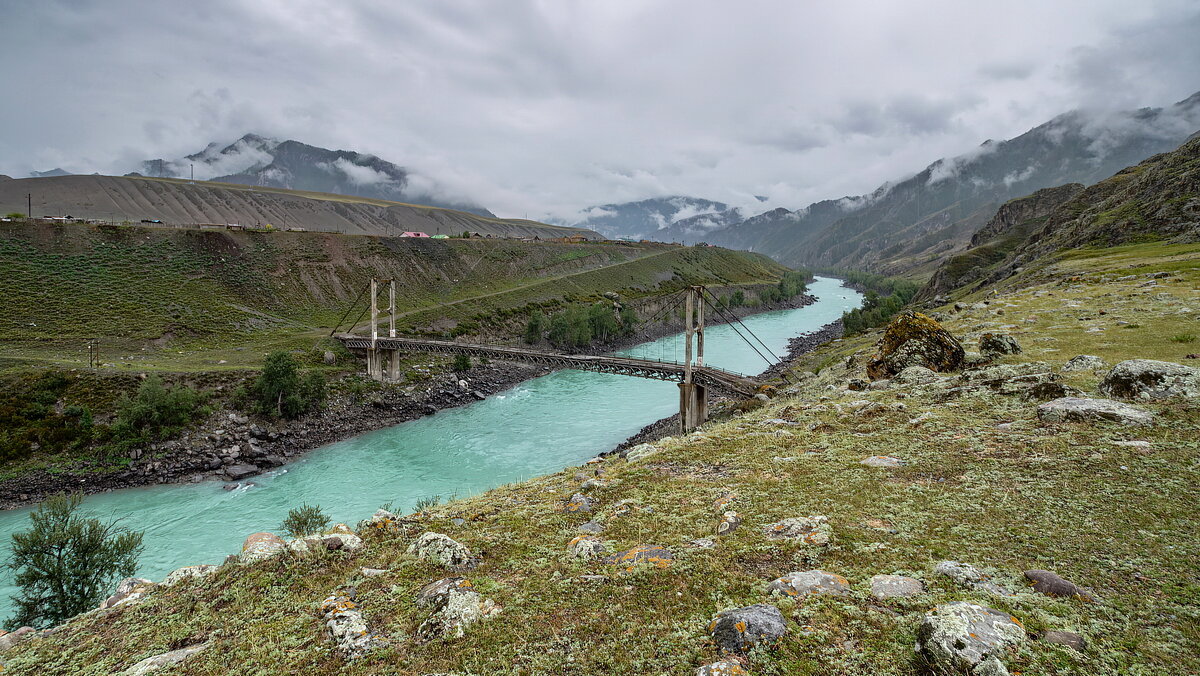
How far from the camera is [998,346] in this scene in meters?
15.7

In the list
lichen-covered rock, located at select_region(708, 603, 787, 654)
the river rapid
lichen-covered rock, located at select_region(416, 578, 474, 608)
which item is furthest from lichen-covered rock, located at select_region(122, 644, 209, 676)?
the river rapid

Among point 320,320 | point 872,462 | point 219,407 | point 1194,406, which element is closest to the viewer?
point 1194,406

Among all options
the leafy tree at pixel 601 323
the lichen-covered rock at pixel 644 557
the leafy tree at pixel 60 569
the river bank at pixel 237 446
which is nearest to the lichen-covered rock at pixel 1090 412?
the lichen-covered rock at pixel 644 557

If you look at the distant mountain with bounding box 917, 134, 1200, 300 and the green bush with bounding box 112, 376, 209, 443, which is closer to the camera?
the green bush with bounding box 112, 376, 209, 443

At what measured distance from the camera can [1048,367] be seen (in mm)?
12266

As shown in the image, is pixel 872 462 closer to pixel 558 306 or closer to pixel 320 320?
pixel 320 320

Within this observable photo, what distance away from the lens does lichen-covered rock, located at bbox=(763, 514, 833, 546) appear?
21.5ft

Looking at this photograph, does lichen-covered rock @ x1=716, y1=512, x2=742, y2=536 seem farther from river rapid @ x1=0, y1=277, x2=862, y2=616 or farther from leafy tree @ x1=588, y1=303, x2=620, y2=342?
leafy tree @ x1=588, y1=303, x2=620, y2=342

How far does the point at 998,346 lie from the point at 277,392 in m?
43.1

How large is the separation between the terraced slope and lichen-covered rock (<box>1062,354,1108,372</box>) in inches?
6315

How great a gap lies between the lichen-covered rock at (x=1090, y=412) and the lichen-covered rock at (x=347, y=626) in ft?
40.4

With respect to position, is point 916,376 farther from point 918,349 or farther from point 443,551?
point 443,551

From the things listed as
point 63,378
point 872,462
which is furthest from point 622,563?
point 63,378

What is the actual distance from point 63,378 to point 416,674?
43.3 meters
